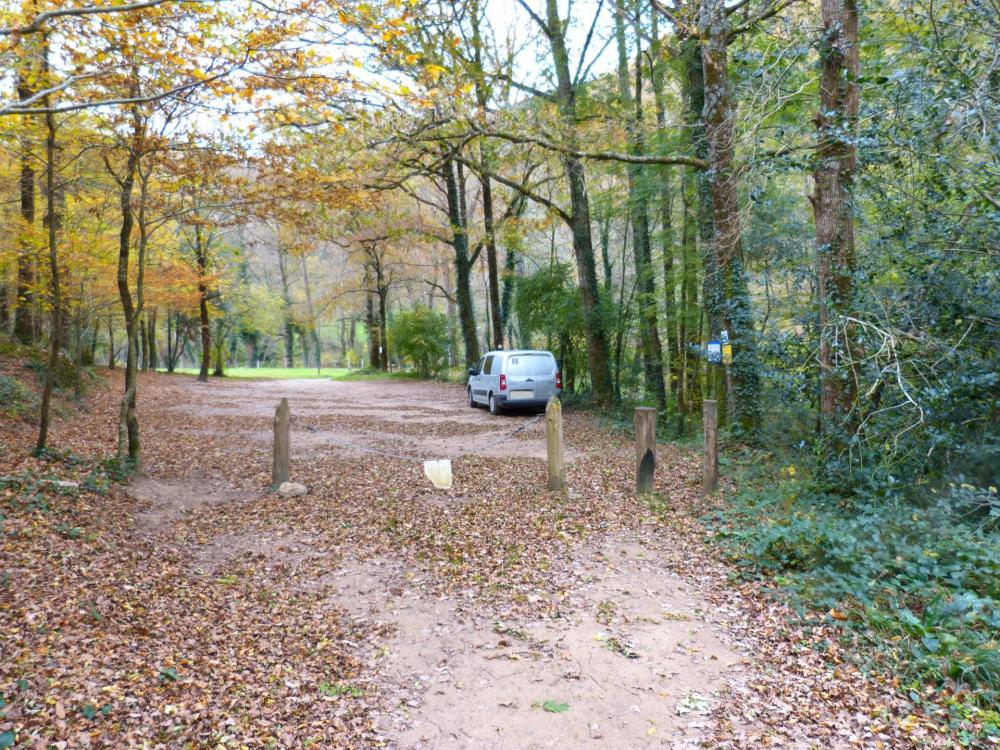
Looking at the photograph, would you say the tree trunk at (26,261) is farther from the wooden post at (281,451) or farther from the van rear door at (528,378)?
the van rear door at (528,378)

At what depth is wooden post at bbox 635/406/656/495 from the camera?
712 cm

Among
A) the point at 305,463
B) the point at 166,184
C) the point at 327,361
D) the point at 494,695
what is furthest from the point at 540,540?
the point at 327,361

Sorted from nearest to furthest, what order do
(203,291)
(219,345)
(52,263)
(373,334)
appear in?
1. (52,263)
2. (203,291)
3. (219,345)
4. (373,334)

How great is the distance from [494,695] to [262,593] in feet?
7.67

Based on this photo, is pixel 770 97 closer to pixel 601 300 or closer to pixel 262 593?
pixel 262 593

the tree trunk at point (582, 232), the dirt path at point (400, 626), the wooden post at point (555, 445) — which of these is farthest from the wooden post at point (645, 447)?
the tree trunk at point (582, 232)

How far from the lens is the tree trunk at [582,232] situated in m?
13.2

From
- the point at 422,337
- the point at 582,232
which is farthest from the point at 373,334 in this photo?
the point at 582,232

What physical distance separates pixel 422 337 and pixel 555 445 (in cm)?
2065

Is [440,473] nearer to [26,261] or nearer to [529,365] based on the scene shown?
[529,365]

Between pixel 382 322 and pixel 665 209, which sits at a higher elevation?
pixel 665 209

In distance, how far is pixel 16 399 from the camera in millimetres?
10039

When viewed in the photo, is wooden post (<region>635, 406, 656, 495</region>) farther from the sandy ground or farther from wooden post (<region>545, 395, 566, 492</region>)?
the sandy ground

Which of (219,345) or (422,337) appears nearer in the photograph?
(422,337)
